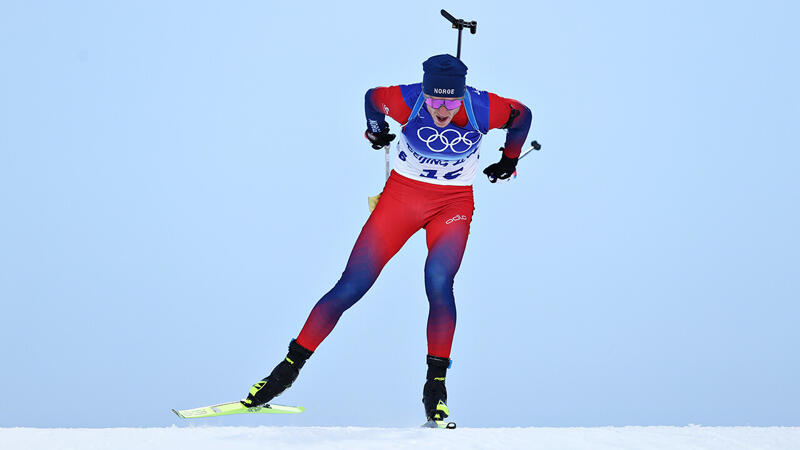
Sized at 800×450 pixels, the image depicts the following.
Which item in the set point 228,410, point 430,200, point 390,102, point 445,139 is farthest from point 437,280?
point 228,410

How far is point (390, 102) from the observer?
5391 millimetres

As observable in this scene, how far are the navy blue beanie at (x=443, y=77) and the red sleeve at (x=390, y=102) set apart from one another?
0.25m

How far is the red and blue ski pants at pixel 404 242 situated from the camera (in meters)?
5.19

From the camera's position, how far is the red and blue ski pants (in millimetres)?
5191

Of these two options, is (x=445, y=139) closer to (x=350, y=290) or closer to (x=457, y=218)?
(x=457, y=218)

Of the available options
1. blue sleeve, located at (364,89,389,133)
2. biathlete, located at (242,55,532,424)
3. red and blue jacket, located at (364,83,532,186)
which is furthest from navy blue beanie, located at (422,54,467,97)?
blue sleeve, located at (364,89,389,133)

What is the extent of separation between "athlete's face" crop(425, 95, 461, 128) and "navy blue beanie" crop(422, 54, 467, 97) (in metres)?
0.04

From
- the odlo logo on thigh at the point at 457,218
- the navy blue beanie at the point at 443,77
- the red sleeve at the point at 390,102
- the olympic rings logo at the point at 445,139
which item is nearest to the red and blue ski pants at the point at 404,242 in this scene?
the odlo logo on thigh at the point at 457,218

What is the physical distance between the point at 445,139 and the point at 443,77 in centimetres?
39

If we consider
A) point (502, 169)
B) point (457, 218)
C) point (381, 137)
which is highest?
point (381, 137)
